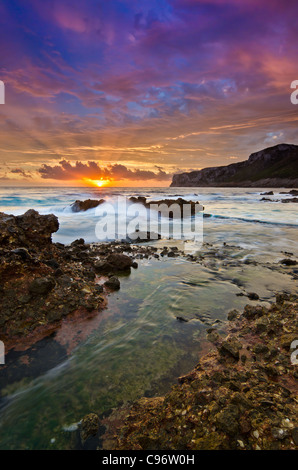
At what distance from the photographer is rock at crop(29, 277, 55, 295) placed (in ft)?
18.1

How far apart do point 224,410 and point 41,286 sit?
179 inches

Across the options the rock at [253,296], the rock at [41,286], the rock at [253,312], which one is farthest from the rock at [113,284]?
the rock at [253,296]

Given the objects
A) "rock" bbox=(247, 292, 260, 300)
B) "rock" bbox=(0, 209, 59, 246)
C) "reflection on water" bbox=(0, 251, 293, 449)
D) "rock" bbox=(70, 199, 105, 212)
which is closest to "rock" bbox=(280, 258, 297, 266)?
"reflection on water" bbox=(0, 251, 293, 449)

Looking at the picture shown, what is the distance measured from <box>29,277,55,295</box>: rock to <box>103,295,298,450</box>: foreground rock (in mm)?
3384

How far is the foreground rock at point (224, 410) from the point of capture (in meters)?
2.42

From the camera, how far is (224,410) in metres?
2.61

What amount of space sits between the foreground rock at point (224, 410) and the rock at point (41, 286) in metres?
3.38

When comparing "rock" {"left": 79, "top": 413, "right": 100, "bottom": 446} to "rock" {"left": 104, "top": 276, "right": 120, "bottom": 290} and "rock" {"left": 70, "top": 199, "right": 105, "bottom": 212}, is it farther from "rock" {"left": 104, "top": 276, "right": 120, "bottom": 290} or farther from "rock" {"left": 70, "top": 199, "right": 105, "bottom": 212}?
"rock" {"left": 70, "top": 199, "right": 105, "bottom": 212}

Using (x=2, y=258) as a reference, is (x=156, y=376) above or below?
below

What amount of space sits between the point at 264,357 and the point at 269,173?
21712 cm

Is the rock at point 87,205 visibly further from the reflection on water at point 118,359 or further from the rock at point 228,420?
the rock at point 228,420
